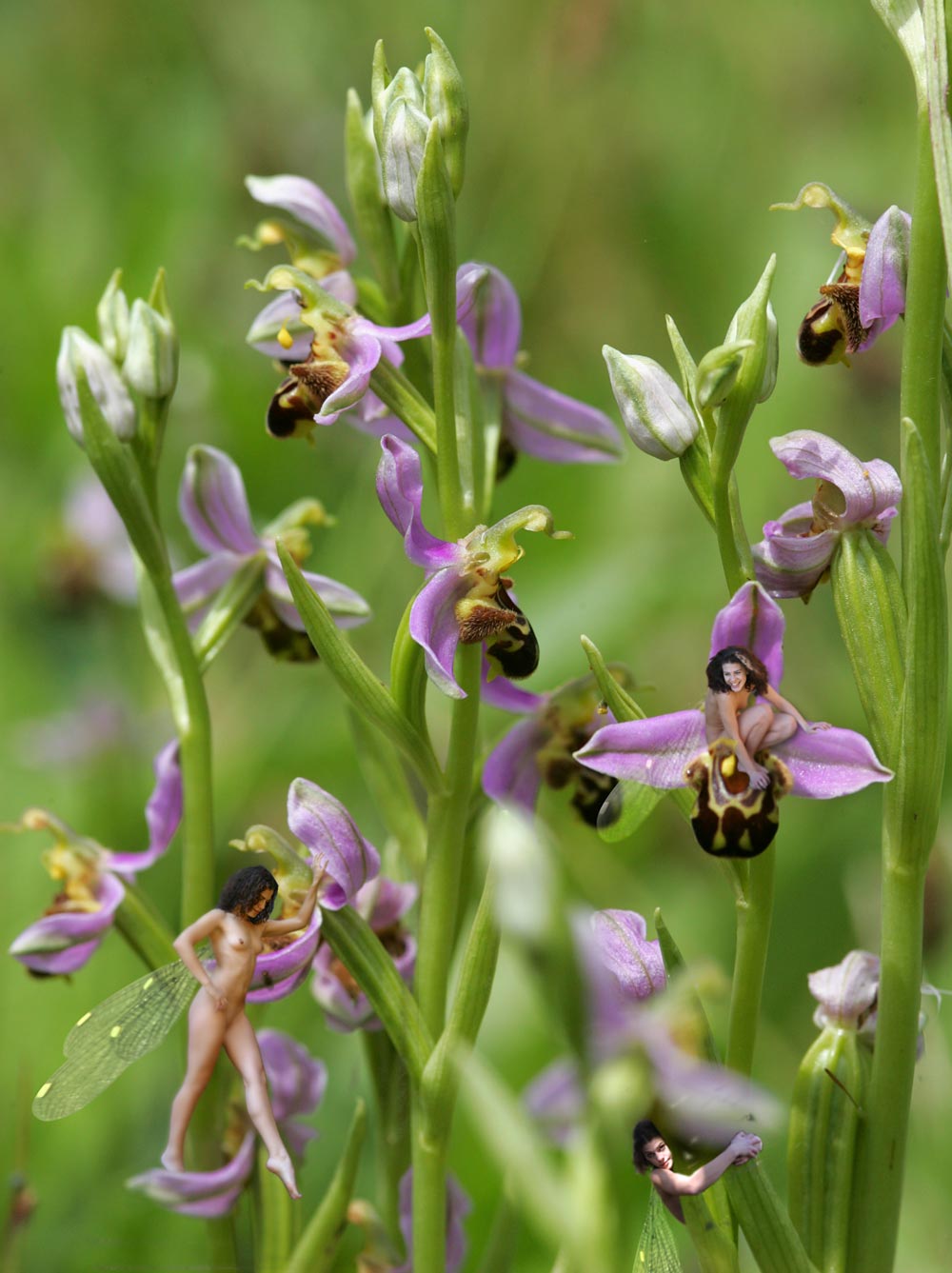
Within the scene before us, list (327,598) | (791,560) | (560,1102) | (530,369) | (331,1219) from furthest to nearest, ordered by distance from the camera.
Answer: (530,369)
(327,598)
(331,1219)
(791,560)
(560,1102)

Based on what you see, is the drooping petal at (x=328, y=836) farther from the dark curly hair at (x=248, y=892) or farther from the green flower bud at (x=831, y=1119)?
the green flower bud at (x=831, y=1119)

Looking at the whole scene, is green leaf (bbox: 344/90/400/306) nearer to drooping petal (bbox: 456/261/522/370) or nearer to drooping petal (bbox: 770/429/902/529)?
drooping petal (bbox: 456/261/522/370)

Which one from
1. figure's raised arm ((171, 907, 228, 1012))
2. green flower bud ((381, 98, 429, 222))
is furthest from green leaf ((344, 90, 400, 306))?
figure's raised arm ((171, 907, 228, 1012))

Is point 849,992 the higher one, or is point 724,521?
point 724,521

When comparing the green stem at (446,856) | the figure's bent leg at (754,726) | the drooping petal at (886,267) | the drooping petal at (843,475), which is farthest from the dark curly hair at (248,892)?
the drooping petal at (886,267)

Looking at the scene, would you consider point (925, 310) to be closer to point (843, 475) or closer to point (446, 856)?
Result: point (843, 475)

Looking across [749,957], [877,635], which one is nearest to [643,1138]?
[749,957]
